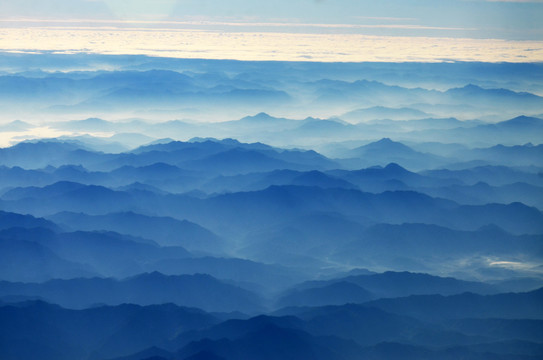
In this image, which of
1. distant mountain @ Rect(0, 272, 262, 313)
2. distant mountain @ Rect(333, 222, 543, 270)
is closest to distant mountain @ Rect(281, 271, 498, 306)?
distant mountain @ Rect(0, 272, 262, 313)

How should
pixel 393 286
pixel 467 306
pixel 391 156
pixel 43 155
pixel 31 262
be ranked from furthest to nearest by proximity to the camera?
pixel 391 156, pixel 43 155, pixel 31 262, pixel 393 286, pixel 467 306

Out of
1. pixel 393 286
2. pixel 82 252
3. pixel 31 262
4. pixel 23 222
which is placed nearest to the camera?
pixel 393 286

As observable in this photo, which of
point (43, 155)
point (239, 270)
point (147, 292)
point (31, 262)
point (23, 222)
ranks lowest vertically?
point (147, 292)

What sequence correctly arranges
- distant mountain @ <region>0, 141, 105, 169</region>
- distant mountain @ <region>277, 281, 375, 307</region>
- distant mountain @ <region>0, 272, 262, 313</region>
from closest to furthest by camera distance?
1. distant mountain @ <region>277, 281, 375, 307</region>
2. distant mountain @ <region>0, 272, 262, 313</region>
3. distant mountain @ <region>0, 141, 105, 169</region>

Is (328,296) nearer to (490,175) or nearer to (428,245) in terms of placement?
(428,245)

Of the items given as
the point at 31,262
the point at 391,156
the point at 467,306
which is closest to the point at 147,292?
the point at 31,262

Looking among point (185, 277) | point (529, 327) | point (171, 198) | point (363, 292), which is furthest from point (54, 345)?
point (171, 198)

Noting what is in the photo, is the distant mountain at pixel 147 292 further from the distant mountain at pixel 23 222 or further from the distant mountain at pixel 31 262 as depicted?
the distant mountain at pixel 23 222

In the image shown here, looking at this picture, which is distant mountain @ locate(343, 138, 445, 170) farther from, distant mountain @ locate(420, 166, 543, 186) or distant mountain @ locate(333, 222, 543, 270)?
distant mountain @ locate(333, 222, 543, 270)

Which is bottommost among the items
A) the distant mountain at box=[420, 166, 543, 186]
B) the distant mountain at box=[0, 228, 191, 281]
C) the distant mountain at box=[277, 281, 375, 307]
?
the distant mountain at box=[277, 281, 375, 307]
